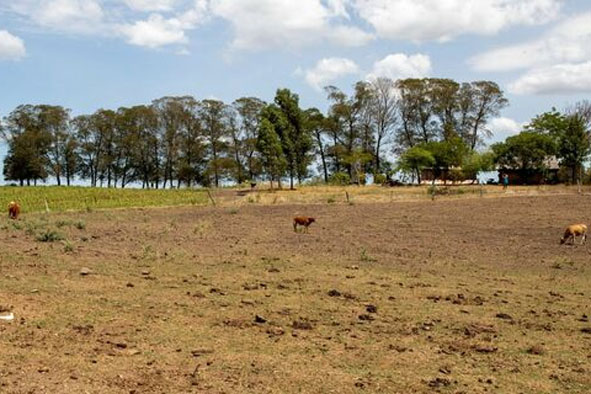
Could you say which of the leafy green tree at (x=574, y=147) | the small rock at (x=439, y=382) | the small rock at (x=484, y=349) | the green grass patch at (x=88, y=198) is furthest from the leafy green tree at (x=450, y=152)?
the small rock at (x=439, y=382)

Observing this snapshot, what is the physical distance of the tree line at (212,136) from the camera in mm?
75375

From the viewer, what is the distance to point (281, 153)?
2452 inches

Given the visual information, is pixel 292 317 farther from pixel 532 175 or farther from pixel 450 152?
pixel 532 175

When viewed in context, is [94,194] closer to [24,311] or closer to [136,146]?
[136,146]

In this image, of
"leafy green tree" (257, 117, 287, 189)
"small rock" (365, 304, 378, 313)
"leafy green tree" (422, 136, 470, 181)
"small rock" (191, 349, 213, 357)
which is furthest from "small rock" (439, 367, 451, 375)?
"leafy green tree" (422, 136, 470, 181)

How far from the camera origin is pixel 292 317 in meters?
9.53

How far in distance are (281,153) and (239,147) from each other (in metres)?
18.4

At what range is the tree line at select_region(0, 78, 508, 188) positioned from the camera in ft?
247

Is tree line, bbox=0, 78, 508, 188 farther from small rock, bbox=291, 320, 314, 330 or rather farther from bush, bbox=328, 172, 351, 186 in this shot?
small rock, bbox=291, 320, 314, 330

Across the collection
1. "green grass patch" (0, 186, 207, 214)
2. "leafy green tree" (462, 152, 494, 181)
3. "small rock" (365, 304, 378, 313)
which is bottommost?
"small rock" (365, 304, 378, 313)

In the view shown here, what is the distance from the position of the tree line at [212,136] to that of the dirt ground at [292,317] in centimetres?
5520

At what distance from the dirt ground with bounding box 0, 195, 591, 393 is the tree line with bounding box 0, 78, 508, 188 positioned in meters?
55.2

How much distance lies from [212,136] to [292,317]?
71.6 metres

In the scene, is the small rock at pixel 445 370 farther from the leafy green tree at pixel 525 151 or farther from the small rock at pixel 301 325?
the leafy green tree at pixel 525 151
